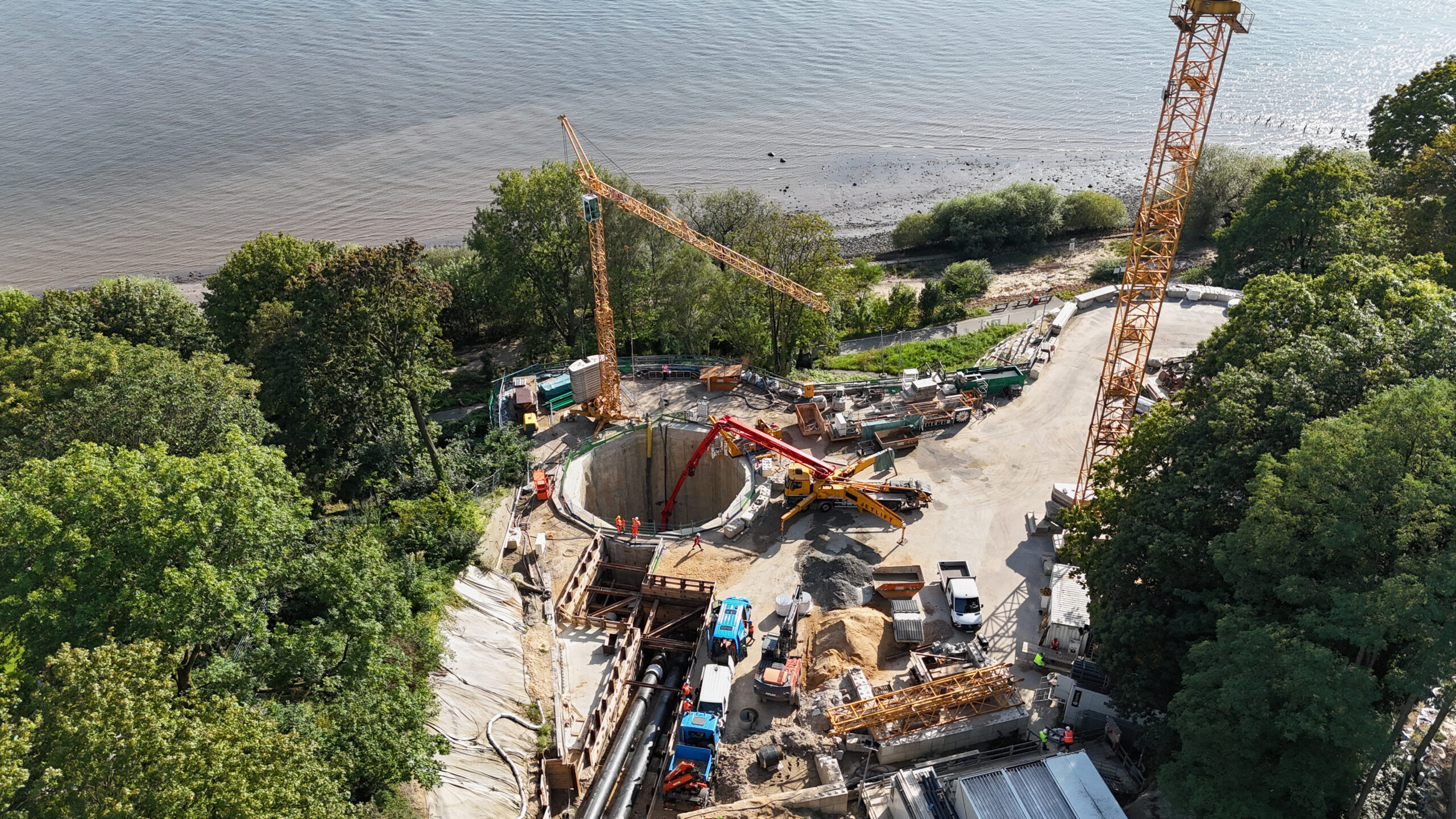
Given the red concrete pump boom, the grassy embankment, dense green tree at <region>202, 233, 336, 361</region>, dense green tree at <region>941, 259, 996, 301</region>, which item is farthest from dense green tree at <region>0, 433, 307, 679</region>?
dense green tree at <region>941, 259, 996, 301</region>

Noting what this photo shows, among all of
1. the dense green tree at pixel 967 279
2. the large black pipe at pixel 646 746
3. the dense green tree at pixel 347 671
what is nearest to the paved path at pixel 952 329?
the dense green tree at pixel 967 279

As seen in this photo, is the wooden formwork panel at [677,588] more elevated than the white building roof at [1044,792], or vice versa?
the white building roof at [1044,792]

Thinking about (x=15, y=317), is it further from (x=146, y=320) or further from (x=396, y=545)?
(x=396, y=545)

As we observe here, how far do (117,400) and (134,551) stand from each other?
502 inches

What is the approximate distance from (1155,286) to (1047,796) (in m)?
23.6

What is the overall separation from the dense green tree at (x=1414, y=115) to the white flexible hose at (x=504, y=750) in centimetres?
5802

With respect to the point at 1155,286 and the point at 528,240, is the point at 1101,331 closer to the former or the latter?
the point at 1155,286

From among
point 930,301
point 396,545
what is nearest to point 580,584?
point 396,545

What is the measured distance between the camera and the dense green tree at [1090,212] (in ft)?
263

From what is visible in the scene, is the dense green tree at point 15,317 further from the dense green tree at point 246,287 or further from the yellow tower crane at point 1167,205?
the yellow tower crane at point 1167,205

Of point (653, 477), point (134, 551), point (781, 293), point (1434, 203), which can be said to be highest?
point (1434, 203)

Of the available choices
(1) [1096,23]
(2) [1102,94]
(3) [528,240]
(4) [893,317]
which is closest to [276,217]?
(3) [528,240]

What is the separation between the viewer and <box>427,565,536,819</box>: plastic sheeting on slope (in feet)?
90.0

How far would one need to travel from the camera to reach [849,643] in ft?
106
